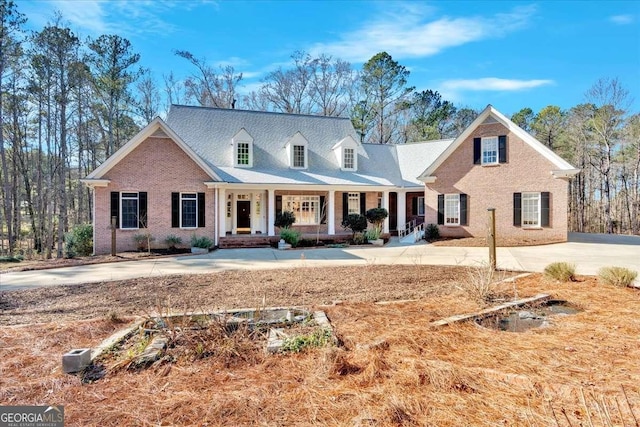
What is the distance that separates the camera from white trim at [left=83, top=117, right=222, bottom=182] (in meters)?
15.1

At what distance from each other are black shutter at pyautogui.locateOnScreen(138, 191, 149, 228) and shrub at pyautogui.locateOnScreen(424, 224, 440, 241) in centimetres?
1425

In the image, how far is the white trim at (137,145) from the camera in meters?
15.1

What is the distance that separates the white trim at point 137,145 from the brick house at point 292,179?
5 cm

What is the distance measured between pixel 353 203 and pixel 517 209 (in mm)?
8631

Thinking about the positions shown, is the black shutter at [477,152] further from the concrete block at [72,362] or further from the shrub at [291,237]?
the concrete block at [72,362]

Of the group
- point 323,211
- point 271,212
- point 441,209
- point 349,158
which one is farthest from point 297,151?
point 441,209

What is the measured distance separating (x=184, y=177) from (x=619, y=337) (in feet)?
52.4

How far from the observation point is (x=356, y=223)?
61.0ft

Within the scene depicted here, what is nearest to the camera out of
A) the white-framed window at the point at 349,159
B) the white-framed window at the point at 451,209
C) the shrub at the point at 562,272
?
the shrub at the point at 562,272

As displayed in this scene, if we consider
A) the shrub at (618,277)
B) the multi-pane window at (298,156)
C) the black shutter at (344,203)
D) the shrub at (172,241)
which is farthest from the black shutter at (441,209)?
the shrub at (172,241)

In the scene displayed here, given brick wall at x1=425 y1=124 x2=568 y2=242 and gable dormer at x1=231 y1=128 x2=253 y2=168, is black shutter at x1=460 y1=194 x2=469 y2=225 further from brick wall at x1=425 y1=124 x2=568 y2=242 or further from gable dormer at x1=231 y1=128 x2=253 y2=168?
gable dormer at x1=231 y1=128 x2=253 y2=168

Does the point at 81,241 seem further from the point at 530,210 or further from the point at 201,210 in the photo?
the point at 530,210

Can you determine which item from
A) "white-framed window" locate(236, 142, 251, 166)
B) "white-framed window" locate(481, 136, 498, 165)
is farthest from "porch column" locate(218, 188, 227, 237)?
"white-framed window" locate(481, 136, 498, 165)

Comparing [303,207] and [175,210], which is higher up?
[303,207]
